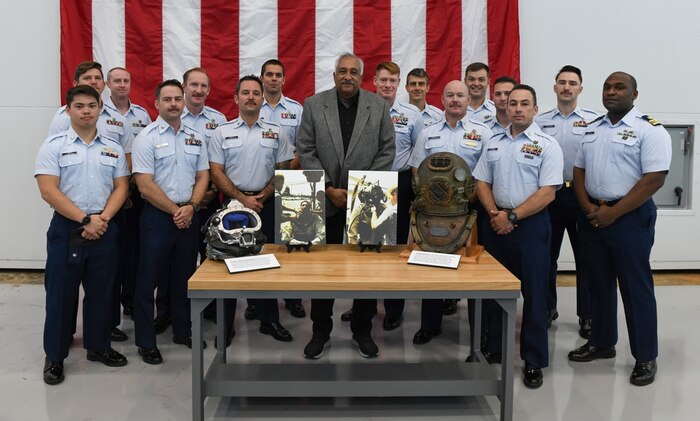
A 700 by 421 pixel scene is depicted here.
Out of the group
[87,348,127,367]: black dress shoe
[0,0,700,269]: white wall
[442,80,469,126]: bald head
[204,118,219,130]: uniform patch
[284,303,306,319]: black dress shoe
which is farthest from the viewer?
[0,0,700,269]: white wall

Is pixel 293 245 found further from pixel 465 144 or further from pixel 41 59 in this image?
pixel 41 59

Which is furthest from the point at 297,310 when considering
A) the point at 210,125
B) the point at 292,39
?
the point at 292,39

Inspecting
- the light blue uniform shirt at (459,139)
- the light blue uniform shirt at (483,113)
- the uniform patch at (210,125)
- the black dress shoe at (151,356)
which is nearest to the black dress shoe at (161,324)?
the black dress shoe at (151,356)

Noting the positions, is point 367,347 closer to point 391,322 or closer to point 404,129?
point 391,322

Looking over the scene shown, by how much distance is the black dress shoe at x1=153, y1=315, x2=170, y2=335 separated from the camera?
165 inches

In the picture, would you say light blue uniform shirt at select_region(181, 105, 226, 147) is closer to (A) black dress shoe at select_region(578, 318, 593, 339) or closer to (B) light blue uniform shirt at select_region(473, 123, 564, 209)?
(B) light blue uniform shirt at select_region(473, 123, 564, 209)

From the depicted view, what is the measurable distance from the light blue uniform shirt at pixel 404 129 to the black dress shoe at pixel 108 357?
220 cm

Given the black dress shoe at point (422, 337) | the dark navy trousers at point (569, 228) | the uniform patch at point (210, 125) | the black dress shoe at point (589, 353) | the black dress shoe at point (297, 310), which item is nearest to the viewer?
the black dress shoe at point (589, 353)

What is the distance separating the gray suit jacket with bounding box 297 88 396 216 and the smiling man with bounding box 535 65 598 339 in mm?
1342

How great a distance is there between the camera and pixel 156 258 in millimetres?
3631

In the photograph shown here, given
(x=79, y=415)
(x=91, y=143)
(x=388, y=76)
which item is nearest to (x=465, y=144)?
(x=388, y=76)

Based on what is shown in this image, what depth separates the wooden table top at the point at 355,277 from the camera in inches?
103

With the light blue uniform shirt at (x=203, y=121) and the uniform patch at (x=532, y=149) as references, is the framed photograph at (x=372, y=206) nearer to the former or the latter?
the uniform patch at (x=532, y=149)

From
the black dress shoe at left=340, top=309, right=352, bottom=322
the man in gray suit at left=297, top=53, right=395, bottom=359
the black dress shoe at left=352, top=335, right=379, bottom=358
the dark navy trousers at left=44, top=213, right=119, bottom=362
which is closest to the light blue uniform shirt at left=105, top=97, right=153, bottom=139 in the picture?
the dark navy trousers at left=44, top=213, right=119, bottom=362
